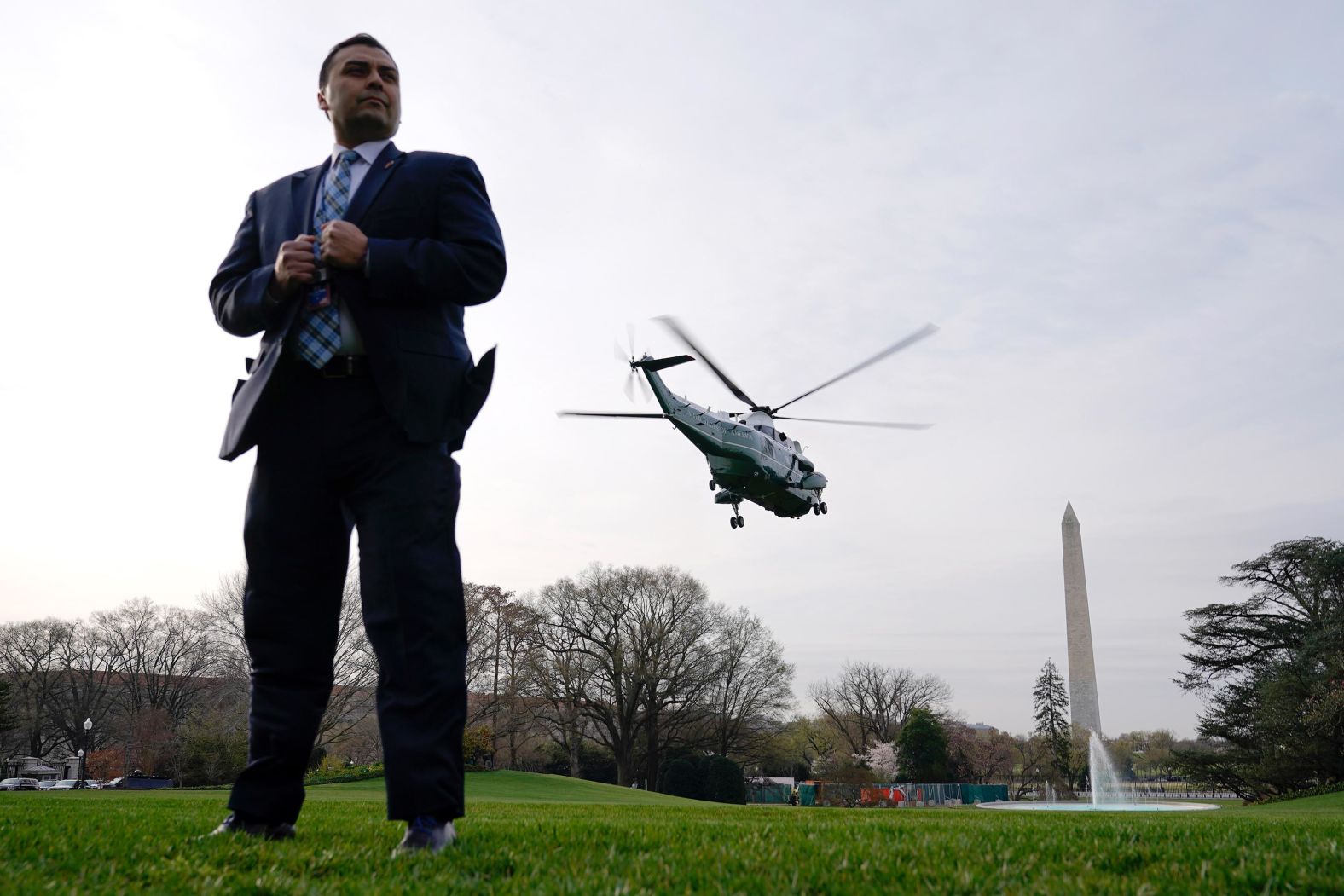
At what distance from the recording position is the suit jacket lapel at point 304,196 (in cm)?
319

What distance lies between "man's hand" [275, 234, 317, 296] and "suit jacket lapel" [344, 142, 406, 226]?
0.23 metres

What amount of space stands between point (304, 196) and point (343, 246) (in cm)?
55

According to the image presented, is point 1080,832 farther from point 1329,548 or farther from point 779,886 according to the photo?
point 1329,548

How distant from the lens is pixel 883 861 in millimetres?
2273

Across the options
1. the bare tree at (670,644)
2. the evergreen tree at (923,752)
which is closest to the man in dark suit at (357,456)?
the bare tree at (670,644)

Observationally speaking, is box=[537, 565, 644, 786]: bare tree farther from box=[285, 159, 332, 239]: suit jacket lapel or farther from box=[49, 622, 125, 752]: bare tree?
box=[285, 159, 332, 239]: suit jacket lapel

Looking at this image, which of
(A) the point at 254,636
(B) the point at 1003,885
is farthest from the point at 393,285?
(B) the point at 1003,885

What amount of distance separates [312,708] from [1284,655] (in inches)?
1820

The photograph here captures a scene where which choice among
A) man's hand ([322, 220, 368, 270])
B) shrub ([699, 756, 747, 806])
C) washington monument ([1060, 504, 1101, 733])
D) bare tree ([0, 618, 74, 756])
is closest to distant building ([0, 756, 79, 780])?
bare tree ([0, 618, 74, 756])

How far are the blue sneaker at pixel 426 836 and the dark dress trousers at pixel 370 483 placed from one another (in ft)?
0.41

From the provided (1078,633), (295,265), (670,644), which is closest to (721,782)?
(670,644)

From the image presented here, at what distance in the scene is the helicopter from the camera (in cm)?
2284

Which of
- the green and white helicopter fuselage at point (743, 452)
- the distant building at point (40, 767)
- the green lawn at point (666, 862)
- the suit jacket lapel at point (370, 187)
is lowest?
the distant building at point (40, 767)

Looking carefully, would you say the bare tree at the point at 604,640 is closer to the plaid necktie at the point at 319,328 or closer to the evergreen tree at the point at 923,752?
the evergreen tree at the point at 923,752
